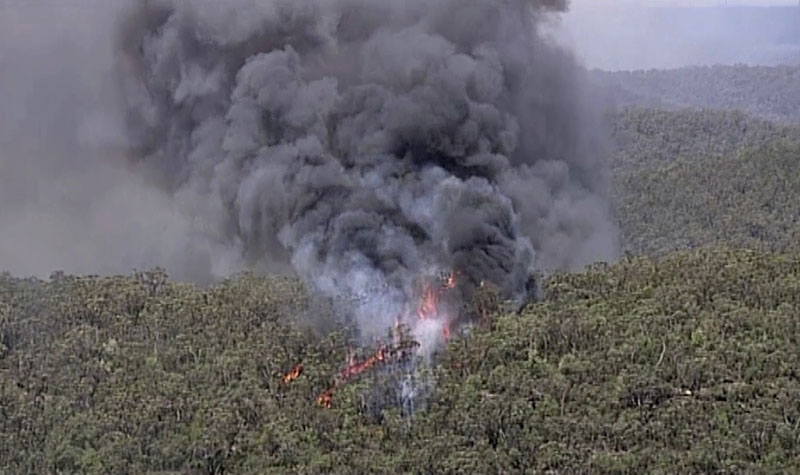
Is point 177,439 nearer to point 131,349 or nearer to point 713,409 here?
point 131,349

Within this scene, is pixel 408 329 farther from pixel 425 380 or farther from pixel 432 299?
pixel 425 380

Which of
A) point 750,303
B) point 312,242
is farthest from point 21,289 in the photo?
point 750,303

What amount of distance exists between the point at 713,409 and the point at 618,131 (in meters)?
85.6

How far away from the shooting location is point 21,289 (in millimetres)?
43750

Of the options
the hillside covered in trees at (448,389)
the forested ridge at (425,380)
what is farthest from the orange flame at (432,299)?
the hillside covered in trees at (448,389)

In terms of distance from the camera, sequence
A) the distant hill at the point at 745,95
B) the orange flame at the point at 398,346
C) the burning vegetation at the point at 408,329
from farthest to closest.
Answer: the distant hill at the point at 745,95 → the burning vegetation at the point at 408,329 → the orange flame at the point at 398,346

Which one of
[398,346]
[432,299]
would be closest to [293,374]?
[398,346]

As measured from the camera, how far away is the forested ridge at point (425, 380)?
27.6 metres

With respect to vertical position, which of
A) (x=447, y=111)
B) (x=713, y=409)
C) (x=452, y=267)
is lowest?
(x=713, y=409)

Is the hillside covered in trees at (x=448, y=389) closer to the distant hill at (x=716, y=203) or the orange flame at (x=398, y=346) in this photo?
the orange flame at (x=398, y=346)

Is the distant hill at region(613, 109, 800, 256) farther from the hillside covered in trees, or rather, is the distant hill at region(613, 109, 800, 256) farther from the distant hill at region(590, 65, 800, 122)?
the distant hill at region(590, 65, 800, 122)

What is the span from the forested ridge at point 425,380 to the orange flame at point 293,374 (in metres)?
0.15

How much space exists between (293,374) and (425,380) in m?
4.28

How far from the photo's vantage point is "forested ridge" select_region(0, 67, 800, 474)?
2759cm
